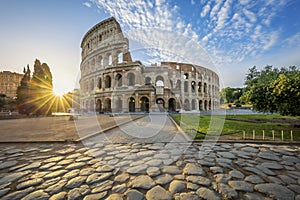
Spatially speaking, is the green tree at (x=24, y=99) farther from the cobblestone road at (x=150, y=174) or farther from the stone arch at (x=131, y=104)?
the cobblestone road at (x=150, y=174)

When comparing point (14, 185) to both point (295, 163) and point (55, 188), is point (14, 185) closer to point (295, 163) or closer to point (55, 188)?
point (55, 188)

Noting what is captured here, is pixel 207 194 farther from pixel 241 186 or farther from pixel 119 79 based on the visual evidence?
pixel 119 79

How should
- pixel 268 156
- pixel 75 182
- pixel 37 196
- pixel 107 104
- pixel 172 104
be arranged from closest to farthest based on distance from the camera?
pixel 37 196
pixel 75 182
pixel 268 156
pixel 107 104
pixel 172 104

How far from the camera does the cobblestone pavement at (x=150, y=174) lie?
1737 millimetres

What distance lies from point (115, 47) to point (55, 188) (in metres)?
28.4

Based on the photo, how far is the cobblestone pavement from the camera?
1737 millimetres

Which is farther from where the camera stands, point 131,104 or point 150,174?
point 131,104

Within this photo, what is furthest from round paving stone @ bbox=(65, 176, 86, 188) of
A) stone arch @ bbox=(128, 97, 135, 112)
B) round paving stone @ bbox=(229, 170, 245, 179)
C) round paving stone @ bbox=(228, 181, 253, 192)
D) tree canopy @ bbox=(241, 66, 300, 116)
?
stone arch @ bbox=(128, 97, 135, 112)

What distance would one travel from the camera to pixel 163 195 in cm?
172

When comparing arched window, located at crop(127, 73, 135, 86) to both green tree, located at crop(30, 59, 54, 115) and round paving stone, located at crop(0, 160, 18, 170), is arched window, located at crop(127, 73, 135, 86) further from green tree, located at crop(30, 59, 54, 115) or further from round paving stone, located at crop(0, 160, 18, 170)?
round paving stone, located at crop(0, 160, 18, 170)

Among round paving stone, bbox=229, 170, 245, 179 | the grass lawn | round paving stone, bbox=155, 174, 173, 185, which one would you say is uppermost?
round paving stone, bbox=229, 170, 245, 179

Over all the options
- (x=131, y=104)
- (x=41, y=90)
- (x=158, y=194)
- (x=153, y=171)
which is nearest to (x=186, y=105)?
(x=131, y=104)

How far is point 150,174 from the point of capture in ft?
7.47

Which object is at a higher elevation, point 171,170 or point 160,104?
point 160,104
